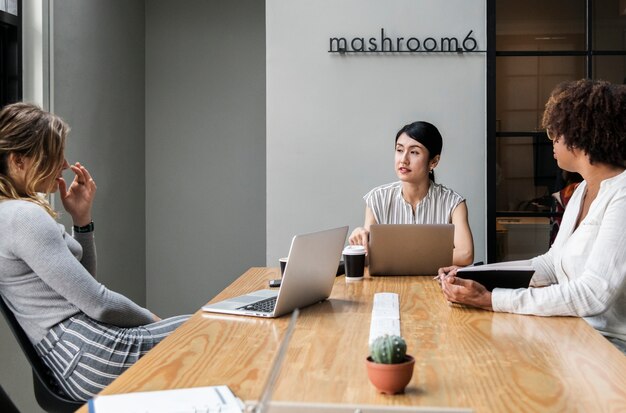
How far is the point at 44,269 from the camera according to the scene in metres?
1.80

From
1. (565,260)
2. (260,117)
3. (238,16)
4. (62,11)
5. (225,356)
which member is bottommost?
(225,356)

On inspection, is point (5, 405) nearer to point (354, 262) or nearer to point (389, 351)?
point (389, 351)

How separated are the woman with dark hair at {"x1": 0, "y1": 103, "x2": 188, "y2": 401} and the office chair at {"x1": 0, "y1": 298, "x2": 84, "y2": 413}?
0.07ft

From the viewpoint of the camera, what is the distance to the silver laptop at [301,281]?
1.75 meters

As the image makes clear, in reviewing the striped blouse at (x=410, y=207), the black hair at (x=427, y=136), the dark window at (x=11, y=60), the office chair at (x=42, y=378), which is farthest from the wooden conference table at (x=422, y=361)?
the dark window at (x=11, y=60)

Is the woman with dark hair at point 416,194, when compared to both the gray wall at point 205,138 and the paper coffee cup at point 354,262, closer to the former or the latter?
the paper coffee cup at point 354,262

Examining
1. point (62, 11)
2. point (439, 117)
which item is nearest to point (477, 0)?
point (439, 117)

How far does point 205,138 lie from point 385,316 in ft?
12.2

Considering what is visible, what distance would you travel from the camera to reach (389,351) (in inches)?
44.4

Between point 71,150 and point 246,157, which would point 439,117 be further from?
point 71,150

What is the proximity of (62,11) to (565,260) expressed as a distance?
302 cm

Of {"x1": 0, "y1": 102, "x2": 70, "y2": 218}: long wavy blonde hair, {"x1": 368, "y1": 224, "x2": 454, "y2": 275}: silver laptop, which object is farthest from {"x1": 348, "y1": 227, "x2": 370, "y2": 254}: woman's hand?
{"x1": 0, "y1": 102, "x2": 70, "y2": 218}: long wavy blonde hair

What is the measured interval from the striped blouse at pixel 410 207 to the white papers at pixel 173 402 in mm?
2253

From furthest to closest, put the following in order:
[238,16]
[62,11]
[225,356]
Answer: [238,16] < [62,11] < [225,356]
